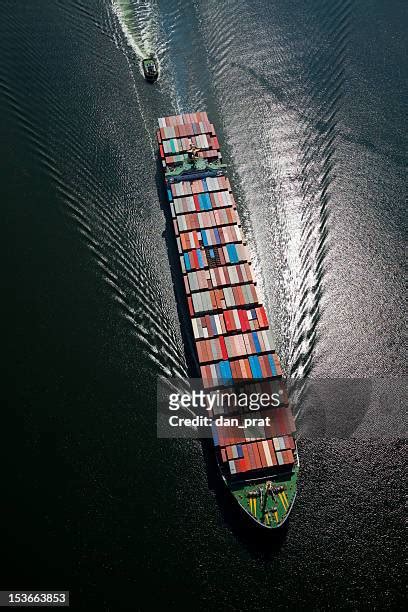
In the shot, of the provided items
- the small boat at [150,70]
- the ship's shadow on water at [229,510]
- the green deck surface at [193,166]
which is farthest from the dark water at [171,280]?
the green deck surface at [193,166]

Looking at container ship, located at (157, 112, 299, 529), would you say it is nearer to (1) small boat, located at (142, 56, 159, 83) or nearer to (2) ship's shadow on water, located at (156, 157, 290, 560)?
(2) ship's shadow on water, located at (156, 157, 290, 560)

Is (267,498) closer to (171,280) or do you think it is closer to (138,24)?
(171,280)

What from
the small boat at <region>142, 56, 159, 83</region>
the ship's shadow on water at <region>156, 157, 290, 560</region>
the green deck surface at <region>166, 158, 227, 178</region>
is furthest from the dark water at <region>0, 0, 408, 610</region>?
the green deck surface at <region>166, 158, 227, 178</region>

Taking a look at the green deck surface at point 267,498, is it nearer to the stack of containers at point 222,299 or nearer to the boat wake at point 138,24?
the stack of containers at point 222,299

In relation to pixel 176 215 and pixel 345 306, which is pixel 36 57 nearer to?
pixel 176 215

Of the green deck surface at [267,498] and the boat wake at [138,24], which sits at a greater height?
the boat wake at [138,24]

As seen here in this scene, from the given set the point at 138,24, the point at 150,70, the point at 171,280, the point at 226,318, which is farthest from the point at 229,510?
the point at 138,24
